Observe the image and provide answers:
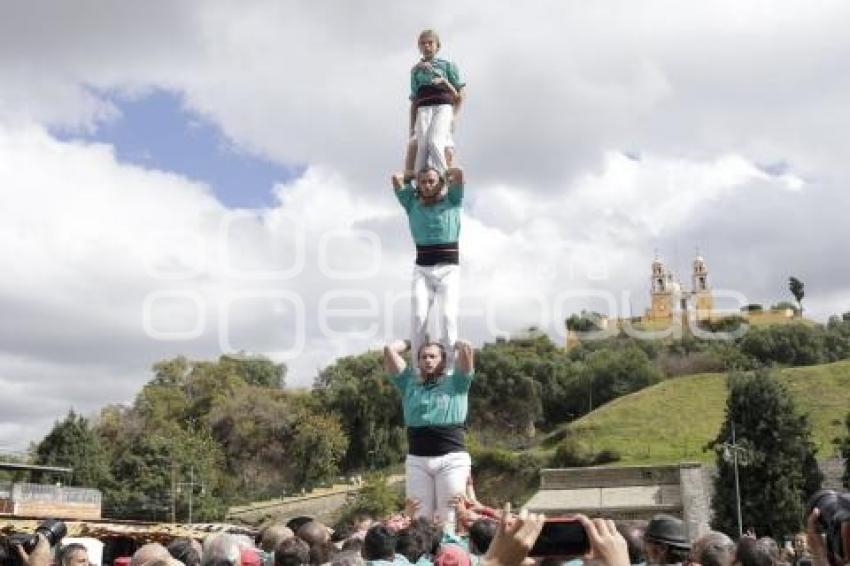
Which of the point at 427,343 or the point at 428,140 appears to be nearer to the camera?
the point at 427,343

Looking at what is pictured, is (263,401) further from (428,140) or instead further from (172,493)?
(428,140)

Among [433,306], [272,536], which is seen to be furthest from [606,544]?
[433,306]

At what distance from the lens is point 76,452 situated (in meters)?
58.6

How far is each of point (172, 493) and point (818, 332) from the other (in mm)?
52580

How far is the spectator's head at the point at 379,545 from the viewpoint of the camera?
661 centimetres

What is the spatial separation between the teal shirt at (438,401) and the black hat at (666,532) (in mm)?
7958

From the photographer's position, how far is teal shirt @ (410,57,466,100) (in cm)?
1499

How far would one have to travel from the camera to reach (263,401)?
226 feet

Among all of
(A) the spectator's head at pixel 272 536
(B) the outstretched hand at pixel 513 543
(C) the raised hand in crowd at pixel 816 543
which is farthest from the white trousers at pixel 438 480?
(B) the outstretched hand at pixel 513 543

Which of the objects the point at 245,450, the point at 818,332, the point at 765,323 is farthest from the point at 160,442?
the point at 765,323

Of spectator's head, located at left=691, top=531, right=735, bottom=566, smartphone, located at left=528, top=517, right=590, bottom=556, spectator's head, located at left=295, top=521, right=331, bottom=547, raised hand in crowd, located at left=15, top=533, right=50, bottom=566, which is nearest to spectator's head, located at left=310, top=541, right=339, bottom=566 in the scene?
spectator's head, located at left=295, top=521, right=331, bottom=547

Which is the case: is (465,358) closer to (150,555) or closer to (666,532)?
(150,555)

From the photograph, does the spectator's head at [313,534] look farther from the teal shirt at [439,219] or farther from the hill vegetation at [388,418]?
the hill vegetation at [388,418]

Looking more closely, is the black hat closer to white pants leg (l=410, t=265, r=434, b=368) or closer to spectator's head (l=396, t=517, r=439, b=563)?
spectator's head (l=396, t=517, r=439, b=563)
